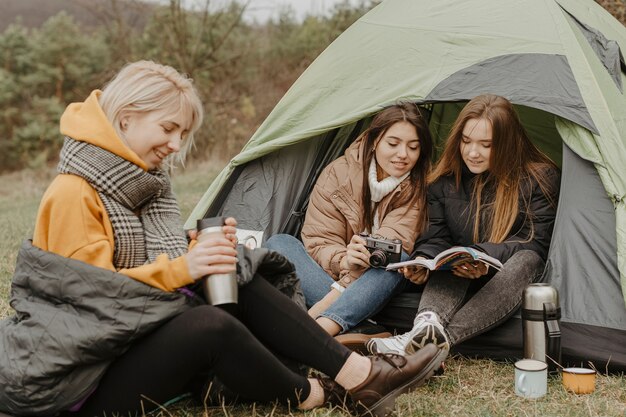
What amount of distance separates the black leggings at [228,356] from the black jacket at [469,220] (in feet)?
3.41

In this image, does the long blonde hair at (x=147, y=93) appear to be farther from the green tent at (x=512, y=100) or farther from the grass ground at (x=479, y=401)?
the green tent at (x=512, y=100)

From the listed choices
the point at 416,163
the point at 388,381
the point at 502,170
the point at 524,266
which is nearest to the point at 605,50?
the point at 502,170

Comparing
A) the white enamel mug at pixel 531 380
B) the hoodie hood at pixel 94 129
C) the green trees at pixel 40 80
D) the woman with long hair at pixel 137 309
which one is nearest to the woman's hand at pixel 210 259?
the woman with long hair at pixel 137 309

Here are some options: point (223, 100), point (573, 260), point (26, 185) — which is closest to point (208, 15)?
point (223, 100)

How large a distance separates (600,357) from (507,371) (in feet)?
1.10

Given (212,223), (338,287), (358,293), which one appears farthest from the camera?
(338,287)

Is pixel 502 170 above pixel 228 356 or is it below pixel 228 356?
above

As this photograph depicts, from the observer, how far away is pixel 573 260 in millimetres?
2943

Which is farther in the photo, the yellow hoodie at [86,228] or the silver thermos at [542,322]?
the silver thermos at [542,322]

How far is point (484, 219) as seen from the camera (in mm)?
3205

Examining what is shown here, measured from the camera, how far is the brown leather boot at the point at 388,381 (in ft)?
7.16

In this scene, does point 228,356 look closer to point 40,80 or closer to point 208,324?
point 208,324

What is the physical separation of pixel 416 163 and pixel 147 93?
1582 mm

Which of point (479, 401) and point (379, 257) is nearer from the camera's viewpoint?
point (479, 401)
